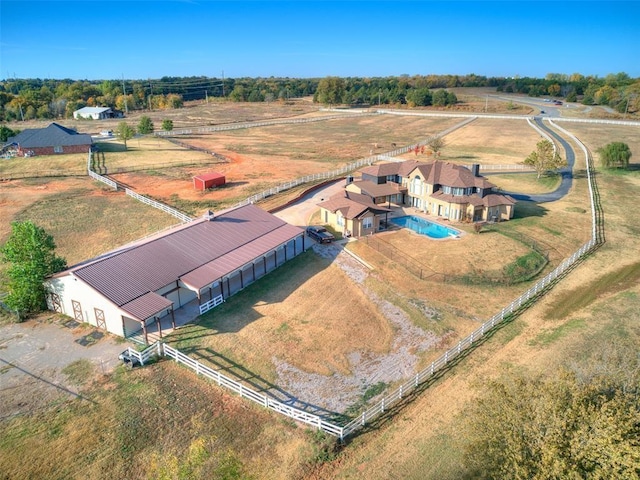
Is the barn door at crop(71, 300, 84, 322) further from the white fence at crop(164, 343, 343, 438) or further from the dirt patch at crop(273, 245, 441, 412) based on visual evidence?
the dirt patch at crop(273, 245, 441, 412)

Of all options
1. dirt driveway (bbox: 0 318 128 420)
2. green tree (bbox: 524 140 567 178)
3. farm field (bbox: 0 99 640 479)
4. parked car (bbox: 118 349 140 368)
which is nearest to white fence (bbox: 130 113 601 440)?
parked car (bbox: 118 349 140 368)

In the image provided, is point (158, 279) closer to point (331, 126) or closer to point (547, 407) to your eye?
point (547, 407)

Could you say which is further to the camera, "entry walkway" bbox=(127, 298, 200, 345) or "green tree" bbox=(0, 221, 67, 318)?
"green tree" bbox=(0, 221, 67, 318)

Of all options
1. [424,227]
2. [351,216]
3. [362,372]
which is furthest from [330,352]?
[424,227]

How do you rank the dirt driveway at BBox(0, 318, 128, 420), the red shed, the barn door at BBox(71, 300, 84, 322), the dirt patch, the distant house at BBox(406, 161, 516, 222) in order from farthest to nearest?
the red shed < the distant house at BBox(406, 161, 516, 222) < the barn door at BBox(71, 300, 84, 322) < the dirt patch < the dirt driveway at BBox(0, 318, 128, 420)

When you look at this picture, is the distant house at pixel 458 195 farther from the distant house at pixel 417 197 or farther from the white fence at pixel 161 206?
the white fence at pixel 161 206

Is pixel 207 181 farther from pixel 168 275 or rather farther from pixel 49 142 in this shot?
pixel 49 142

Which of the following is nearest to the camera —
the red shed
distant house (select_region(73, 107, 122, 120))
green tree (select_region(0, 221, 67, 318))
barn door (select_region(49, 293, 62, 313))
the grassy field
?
the grassy field
